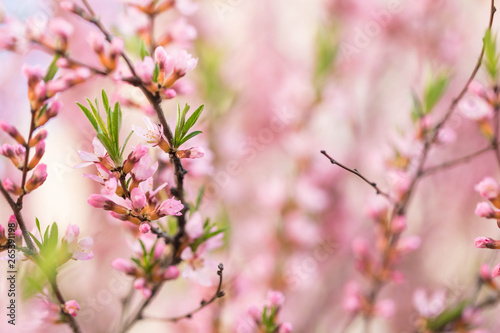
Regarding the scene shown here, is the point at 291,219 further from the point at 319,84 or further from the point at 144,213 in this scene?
the point at 144,213

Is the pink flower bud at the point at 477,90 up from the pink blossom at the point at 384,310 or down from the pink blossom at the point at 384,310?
up

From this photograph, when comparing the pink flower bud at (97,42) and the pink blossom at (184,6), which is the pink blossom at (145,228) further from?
the pink blossom at (184,6)

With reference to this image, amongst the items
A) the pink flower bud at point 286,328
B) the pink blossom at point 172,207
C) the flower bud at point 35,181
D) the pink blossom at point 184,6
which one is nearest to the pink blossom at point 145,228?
the pink blossom at point 172,207

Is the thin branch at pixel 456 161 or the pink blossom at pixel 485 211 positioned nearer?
the pink blossom at pixel 485 211

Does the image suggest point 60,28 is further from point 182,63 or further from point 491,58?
point 491,58

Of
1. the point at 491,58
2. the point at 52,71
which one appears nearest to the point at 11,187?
the point at 52,71

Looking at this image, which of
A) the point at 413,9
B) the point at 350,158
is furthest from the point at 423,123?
the point at 413,9
